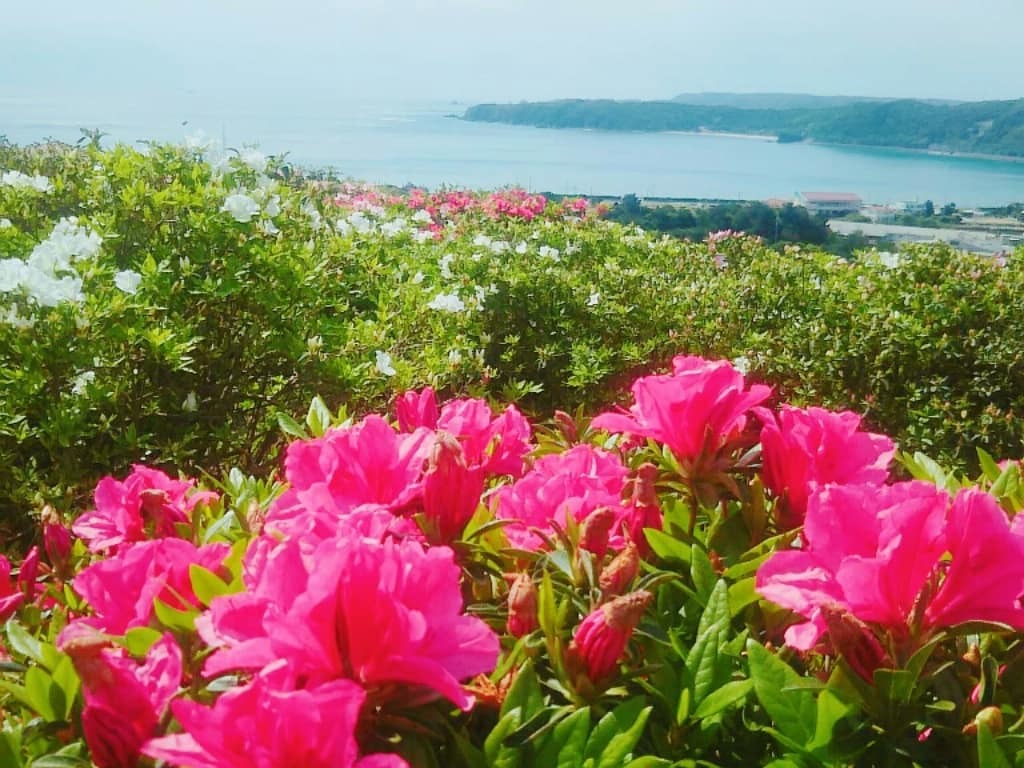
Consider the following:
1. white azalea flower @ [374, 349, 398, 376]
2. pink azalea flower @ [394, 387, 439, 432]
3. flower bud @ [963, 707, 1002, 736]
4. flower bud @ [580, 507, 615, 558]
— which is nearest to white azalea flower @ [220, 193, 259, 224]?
white azalea flower @ [374, 349, 398, 376]

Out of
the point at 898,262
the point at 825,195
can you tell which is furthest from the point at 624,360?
the point at 825,195

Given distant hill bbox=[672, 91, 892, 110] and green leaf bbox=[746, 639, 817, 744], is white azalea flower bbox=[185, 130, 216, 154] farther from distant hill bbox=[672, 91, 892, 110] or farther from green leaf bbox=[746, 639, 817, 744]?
distant hill bbox=[672, 91, 892, 110]

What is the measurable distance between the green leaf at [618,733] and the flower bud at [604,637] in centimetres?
4

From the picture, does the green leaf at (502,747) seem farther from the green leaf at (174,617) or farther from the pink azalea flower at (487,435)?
the pink azalea flower at (487,435)

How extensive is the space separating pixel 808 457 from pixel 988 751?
394 mm

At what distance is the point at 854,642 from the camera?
0.74 m

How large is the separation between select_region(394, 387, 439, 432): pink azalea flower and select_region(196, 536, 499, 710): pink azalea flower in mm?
583

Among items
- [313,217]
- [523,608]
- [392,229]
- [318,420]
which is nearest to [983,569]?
[523,608]

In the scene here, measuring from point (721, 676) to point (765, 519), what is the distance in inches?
10.6

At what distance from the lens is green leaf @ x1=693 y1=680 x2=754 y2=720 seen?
2.61 feet

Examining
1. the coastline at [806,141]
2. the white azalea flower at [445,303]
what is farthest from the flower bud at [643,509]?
the coastline at [806,141]

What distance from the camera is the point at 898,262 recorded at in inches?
175

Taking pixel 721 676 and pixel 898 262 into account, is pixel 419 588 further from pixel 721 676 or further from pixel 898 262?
pixel 898 262

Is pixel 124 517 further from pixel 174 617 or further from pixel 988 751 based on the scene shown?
pixel 988 751
